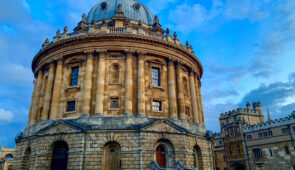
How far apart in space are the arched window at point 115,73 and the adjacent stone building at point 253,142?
36172mm

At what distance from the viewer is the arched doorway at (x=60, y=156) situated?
22375 mm

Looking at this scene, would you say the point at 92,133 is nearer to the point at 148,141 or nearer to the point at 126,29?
the point at 148,141

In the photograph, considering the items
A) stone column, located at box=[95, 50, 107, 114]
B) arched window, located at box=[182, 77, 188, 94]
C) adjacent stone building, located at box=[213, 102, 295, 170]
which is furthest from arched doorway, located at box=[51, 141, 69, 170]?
adjacent stone building, located at box=[213, 102, 295, 170]

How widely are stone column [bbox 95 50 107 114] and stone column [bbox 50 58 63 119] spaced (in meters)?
4.97

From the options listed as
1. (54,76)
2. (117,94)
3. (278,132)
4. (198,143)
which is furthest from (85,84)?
(278,132)

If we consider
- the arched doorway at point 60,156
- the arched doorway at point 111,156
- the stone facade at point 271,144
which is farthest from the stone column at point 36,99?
the stone facade at point 271,144

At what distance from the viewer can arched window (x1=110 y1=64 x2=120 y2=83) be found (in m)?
25.7

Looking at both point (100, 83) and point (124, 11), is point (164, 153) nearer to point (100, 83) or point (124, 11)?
point (100, 83)

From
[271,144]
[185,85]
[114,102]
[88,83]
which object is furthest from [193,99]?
[271,144]

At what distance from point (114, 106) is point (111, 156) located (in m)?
5.16

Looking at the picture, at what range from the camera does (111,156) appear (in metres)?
21.9

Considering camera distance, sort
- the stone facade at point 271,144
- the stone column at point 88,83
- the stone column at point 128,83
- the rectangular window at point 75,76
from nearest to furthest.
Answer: the stone column at point 88,83, the stone column at point 128,83, the rectangular window at point 75,76, the stone facade at point 271,144

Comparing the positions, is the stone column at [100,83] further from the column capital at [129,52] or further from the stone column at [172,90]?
the stone column at [172,90]

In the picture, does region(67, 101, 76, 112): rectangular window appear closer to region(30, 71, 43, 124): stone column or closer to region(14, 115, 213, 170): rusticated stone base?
region(14, 115, 213, 170): rusticated stone base
